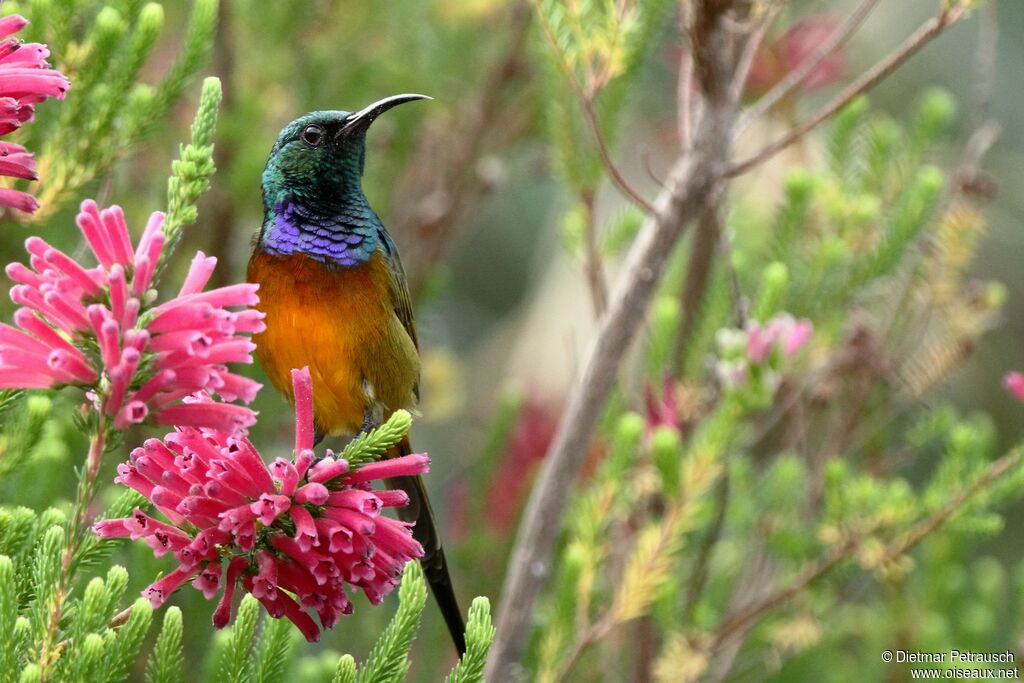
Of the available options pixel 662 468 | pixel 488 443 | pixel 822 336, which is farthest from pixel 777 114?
pixel 662 468

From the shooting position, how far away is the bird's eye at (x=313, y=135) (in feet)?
8.21

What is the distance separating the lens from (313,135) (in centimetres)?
250

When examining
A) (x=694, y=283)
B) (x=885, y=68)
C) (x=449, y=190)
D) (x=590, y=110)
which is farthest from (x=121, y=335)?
(x=449, y=190)

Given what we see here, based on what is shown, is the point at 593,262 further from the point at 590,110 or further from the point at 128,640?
the point at 128,640

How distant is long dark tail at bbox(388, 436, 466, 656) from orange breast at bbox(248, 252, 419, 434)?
174mm

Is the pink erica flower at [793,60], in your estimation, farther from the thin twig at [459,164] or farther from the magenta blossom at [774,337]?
the magenta blossom at [774,337]

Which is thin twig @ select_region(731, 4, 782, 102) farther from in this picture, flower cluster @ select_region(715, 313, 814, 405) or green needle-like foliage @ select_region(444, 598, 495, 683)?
green needle-like foliage @ select_region(444, 598, 495, 683)

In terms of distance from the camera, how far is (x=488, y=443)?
350 cm

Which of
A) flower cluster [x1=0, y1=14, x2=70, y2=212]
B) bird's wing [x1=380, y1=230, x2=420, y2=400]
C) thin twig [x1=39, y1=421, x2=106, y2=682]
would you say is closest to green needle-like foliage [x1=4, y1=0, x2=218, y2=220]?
bird's wing [x1=380, y1=230, x2=420, y2=400]

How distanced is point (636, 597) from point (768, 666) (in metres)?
0.82

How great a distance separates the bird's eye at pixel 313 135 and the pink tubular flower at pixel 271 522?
3.68 ft

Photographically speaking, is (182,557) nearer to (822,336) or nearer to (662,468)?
(662,468)

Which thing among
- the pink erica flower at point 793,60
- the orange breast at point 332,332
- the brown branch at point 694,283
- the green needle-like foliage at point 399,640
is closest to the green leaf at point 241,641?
the green needle-like foliage at point 399,640

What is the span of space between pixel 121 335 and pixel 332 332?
1.10 meters
